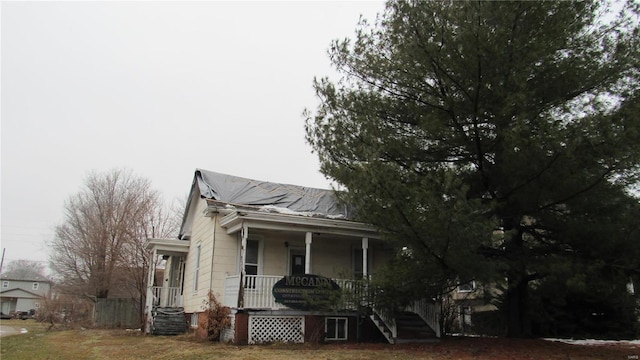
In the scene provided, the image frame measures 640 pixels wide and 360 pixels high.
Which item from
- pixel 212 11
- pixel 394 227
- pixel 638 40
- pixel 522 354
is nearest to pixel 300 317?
pixel 394 227

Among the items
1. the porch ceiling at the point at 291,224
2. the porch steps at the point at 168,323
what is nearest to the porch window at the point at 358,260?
the porch ceiling at the point at 291,224

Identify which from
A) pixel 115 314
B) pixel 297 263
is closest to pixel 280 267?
pixel 297 263

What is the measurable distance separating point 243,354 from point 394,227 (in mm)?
4553

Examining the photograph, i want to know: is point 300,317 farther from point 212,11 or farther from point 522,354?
point 212,11

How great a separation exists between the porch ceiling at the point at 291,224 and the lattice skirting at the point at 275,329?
2651mm

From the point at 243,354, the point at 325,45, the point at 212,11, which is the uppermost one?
the point at 212,11

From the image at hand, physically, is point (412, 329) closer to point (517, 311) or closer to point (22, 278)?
point (517, 311)

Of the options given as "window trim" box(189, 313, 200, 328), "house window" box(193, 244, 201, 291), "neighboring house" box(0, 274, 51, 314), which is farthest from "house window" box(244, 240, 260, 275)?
"neighboring house" box(0, 274, 51, 314)

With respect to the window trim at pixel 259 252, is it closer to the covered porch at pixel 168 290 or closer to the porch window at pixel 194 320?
the porch window at pixel 194 320

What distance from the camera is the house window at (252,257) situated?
15828 millimetres

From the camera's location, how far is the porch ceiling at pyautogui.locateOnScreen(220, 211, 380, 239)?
557 inches

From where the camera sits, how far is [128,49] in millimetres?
17406

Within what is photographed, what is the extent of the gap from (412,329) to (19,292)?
2683 inches

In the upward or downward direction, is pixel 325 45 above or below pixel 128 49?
below
